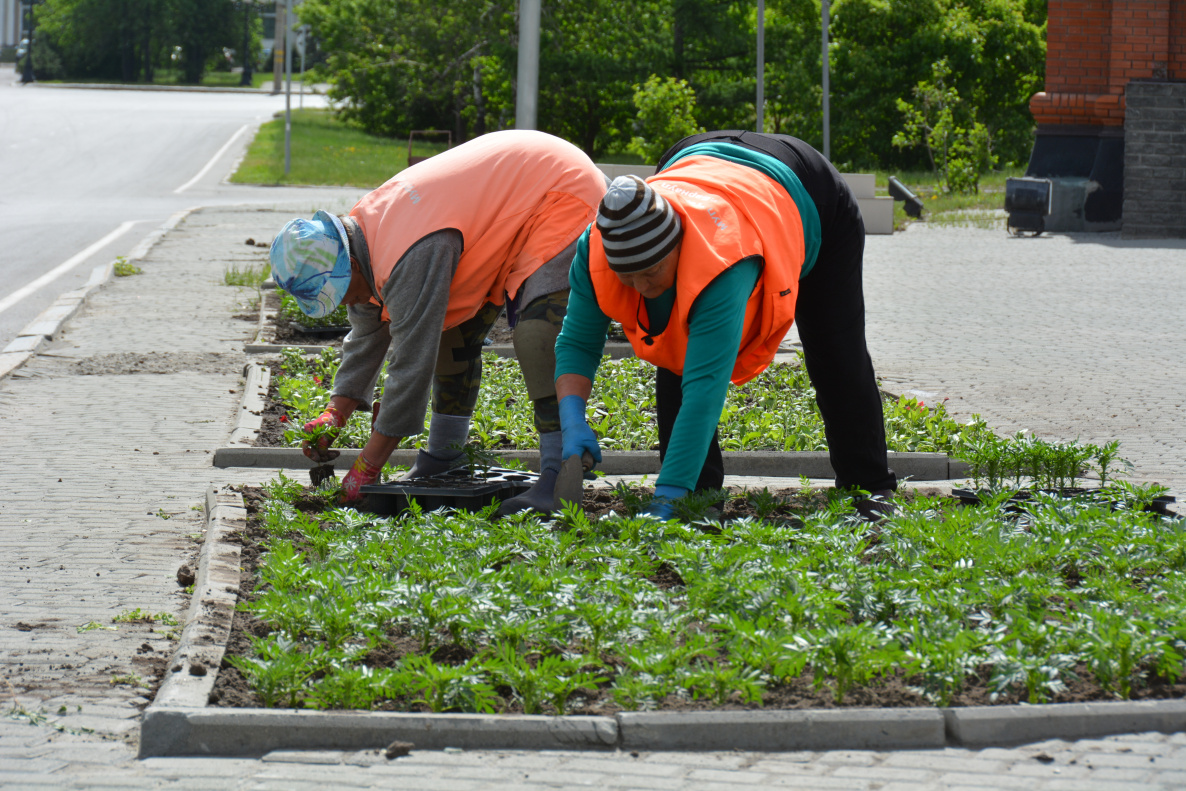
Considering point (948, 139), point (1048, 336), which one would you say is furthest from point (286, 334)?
point (948, 139)

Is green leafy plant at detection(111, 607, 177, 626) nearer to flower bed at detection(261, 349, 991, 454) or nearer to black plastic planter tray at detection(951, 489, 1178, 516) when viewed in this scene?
flower bed at detection(261, 349, 991, 454)

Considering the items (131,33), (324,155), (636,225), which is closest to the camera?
(636,225)

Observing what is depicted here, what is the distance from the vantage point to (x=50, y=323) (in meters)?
10.6

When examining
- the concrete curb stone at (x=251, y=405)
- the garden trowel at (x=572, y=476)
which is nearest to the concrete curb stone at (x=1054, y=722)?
the garden trowel at (x=572, y=476)

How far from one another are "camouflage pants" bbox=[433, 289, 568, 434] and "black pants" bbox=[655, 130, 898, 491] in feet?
1.45

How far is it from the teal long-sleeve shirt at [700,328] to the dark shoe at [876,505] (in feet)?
3.02

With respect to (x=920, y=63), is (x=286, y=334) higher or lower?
lower

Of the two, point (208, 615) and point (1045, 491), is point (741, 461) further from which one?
point (208, 615)

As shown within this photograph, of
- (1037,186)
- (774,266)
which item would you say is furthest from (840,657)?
(1037,186)

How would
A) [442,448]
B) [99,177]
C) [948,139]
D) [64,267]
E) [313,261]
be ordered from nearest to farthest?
1. [313,261]
2. [442,448]
3. [64,267]
4. [948,139]
5. [99,177]

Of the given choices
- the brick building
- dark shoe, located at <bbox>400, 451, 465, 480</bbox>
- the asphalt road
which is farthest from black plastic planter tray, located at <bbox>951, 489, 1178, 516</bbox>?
the brick building

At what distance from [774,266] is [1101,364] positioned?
18.7 ft

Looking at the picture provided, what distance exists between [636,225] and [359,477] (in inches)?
73.3

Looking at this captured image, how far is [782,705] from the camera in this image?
3.30 meters
